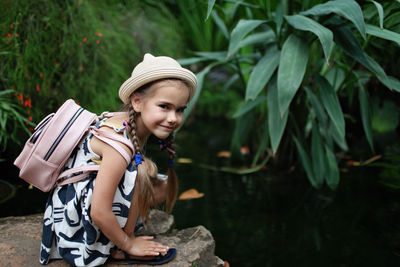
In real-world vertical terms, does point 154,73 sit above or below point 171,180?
above

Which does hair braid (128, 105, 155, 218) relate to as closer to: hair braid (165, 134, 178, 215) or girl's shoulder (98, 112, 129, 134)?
girl's shoulder (98, 112, 129, 134)

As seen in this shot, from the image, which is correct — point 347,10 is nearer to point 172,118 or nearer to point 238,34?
point 238,34

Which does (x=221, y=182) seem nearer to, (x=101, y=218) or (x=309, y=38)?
(x=309, y=38)

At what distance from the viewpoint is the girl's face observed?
97 cm

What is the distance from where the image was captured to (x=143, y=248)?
1010 mm

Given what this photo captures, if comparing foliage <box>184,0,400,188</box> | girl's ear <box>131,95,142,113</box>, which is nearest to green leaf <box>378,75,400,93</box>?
foliage <box>184,0,400,188</box>

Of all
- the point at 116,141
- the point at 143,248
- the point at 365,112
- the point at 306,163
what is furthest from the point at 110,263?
the point at 365,112

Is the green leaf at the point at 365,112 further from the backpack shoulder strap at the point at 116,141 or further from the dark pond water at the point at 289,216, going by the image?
the backpack shoulder strap at the point at 116,141

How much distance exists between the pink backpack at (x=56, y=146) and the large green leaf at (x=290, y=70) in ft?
2.33

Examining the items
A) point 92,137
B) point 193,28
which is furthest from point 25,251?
point 193,28

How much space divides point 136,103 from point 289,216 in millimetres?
905

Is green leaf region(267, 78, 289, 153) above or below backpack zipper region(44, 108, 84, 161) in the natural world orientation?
below

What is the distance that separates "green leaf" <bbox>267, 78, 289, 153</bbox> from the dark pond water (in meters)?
0.34

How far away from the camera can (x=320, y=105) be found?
5.80 feet
